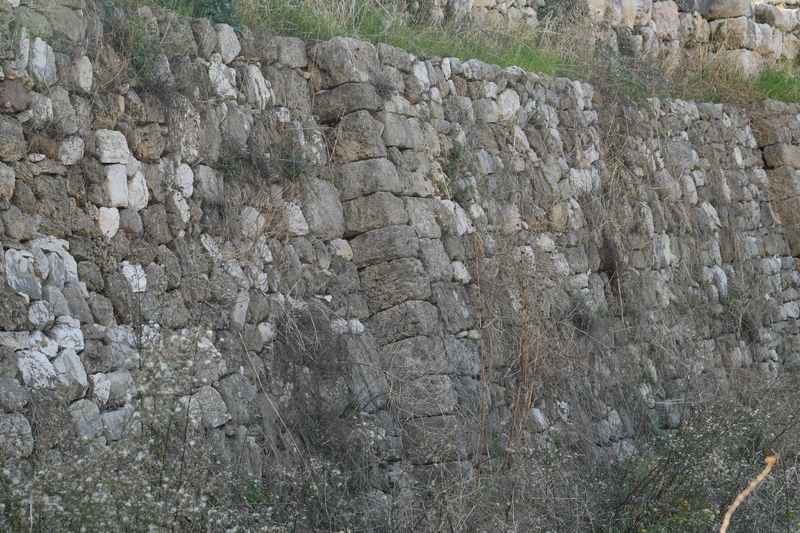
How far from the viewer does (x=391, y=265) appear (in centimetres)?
530

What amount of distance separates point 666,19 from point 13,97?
8084 mm

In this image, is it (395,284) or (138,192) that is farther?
(395,284)

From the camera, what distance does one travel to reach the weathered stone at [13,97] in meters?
3.72

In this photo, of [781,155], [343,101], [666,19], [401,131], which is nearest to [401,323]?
[401,131]

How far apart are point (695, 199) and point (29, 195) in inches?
259

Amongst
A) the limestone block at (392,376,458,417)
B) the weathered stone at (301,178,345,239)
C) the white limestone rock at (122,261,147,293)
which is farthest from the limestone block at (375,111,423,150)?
the white limestone rock at (122,261,147,293)

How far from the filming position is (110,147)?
4129 millimetres

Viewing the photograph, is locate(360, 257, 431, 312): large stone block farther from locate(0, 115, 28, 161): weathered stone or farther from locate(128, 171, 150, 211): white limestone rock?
locate(0, 115, 28, 161): weathered stone

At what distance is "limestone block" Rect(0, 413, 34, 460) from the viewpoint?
3182mm

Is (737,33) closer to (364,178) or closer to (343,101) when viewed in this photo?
(343,101)

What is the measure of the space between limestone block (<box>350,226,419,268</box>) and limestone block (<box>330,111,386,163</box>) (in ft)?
1.50

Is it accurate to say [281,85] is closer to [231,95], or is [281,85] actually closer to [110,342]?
[231,95]

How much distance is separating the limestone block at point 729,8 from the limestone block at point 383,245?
23.1ft

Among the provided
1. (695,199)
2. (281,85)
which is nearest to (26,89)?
(281,85)
